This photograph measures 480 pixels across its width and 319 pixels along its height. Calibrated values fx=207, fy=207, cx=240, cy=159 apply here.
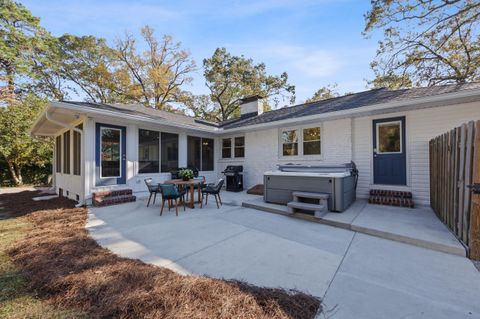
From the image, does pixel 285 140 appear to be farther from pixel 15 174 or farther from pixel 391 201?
pixel 15 174

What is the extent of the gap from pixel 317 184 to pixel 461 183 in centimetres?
243

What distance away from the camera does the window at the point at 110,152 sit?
20.9 ft

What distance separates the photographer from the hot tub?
475 cm

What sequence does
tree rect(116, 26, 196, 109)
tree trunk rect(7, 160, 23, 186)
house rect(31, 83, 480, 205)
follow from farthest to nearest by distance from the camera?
1. tree rect(116, 26, 196, 109)
2. tree trunk rect(7, 160, 23, 186)
3. house rect(31, 83, 480, 205)

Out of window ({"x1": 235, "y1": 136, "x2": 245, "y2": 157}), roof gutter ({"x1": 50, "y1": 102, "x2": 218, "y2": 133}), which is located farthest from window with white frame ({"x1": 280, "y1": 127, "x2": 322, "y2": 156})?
roof gutter ({"x1": 50, "y1": 102, "x2": 218, "y2": 133})

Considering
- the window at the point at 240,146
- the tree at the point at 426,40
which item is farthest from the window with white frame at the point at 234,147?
the tree at the point at 426,40

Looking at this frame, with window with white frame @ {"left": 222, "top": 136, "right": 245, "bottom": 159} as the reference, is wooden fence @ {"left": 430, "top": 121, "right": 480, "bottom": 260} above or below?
below

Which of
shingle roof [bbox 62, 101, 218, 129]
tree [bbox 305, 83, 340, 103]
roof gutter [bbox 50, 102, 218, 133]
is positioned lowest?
roof gutter [bbox 50, 102, 218, 133]

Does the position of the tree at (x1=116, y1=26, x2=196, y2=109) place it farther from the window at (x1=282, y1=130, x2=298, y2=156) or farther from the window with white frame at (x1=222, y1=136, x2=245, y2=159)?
the window at (x1=282, y1=130, x2=298, y2=156)

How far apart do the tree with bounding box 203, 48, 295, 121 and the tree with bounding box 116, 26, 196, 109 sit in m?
2.05

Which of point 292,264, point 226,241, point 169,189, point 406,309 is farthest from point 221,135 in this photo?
point 406,309

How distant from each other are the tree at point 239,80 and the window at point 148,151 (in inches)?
489

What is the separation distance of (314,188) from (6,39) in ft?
58.2

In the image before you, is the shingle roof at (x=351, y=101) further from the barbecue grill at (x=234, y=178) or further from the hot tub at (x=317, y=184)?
the barbecue grill at (x=234, y=178)
